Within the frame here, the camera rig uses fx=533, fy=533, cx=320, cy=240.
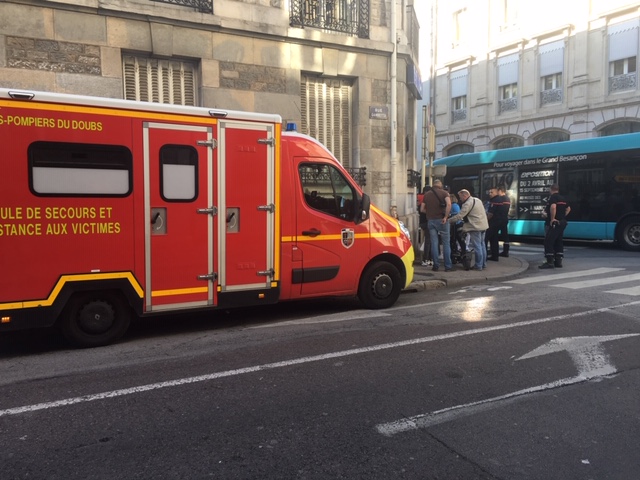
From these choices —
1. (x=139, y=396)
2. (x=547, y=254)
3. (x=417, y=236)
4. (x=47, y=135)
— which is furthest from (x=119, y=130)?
(x=547, y=254)

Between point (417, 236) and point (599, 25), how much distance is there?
2067 cm

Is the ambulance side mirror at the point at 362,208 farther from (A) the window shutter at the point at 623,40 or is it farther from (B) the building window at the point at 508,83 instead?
(B) the building window at the point at 508,83

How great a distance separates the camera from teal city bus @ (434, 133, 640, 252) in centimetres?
1513

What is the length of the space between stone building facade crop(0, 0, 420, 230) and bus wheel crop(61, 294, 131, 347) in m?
5.62

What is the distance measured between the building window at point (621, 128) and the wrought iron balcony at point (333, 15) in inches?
736

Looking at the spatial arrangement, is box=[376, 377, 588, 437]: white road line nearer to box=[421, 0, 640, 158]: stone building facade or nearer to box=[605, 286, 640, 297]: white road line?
box=[605, 286, 640, 297]: white road line

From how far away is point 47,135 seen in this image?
533 cm

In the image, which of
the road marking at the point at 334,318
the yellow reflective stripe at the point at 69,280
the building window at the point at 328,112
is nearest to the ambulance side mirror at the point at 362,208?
the road marking at the point at 334,318

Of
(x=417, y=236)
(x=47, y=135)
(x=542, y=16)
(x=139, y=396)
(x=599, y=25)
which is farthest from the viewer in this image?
(x=542, y=16)

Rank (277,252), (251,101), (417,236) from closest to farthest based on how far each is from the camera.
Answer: (277,252)
(251,101)
(417,236)

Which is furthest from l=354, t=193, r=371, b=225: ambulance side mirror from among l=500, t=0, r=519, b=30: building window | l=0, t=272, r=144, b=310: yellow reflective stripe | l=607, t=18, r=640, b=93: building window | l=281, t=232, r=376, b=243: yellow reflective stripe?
l=500, t=0, r=519, b=30: building window

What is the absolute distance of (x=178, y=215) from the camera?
237 inches

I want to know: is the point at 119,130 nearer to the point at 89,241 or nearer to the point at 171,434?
the point at 89,241

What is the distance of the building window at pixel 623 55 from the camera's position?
998 inches
